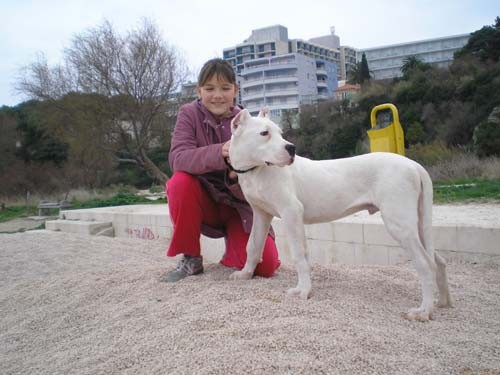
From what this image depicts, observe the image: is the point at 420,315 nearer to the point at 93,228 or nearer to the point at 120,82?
the point at 93,228

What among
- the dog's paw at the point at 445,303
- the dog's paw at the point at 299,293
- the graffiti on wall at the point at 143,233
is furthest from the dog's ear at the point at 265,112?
the graffiti on wall at the point at 143,233

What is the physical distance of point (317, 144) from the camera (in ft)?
85.2

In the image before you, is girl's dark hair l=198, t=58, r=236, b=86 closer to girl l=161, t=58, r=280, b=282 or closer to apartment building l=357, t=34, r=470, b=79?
girl l=161, t=58, r=280, b=282

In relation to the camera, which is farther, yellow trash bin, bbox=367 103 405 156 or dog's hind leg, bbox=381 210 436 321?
yellow trash bin, bbox=367 103 405 156

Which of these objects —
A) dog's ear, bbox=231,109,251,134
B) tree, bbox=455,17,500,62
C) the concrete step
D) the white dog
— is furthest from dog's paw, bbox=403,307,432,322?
tree, bbox=455,17,500,62

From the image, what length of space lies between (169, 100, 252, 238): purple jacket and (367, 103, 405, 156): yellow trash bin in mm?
3006

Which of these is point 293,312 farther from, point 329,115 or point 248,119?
point 329,115

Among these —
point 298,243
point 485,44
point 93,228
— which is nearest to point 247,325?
point 298,243

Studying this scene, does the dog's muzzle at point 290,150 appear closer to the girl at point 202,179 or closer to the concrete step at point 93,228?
the girl at point 202,179

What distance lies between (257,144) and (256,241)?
2.79 feet

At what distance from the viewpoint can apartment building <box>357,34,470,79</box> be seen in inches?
2781

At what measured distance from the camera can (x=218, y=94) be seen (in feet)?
10.7

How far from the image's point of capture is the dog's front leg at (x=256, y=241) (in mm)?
2984

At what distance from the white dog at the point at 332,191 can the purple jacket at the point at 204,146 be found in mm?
584
